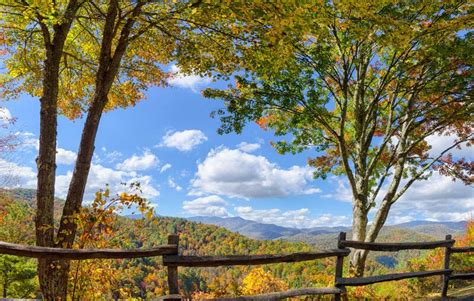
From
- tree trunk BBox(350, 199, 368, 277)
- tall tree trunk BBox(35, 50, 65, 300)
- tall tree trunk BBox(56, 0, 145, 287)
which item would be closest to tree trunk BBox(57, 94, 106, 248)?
tall tree trunk BBox(56, 0, 145, 287)

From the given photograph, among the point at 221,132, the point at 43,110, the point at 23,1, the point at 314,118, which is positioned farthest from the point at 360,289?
the point at 23,1

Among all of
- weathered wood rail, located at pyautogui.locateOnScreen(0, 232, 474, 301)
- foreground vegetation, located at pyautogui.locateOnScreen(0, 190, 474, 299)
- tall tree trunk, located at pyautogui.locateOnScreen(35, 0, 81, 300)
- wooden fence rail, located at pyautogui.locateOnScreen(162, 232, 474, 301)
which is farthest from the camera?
tall tree trunk, located at pyautogui.locateOnScreen(35, 0, 81, 300)

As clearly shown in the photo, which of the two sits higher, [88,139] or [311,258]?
[88,139]

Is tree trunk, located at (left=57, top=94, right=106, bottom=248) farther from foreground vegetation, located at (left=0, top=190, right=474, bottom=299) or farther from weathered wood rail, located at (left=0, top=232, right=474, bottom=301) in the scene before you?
weathered wood rail, located at (left=0, top=232, right=474, bottom=301)

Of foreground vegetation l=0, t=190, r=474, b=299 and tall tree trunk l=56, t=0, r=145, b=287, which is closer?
foreground vegetation l=0, t=190, r=474, b=299

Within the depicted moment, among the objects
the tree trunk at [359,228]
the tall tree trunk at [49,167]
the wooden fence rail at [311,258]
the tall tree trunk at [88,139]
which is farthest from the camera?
the tree trunk at [359,228]

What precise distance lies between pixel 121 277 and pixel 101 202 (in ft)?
5.85

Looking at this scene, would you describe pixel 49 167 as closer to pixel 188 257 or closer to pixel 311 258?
pixel 188 257

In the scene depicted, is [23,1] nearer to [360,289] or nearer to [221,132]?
[221,132]

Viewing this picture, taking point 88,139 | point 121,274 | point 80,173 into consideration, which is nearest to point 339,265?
point 121,274

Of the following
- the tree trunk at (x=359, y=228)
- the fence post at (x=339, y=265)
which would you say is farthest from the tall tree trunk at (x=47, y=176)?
the tree trunk at (x=359, y=228)

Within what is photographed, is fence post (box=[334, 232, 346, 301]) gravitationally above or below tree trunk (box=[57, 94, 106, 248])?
below

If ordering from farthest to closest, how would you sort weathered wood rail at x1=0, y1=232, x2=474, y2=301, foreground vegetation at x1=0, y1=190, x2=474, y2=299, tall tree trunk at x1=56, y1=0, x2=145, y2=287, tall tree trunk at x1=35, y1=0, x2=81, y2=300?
tall tree trunk at x1=56, y1=0, x2=145, y2=287 → tall tree trunk at x1=35, y1=0, x2=81, y2=300 → foreground vegetation at x1=0, y1=190, x2=474, y2=299 → weathered wood rail at x1=0, y1=232, x2=474, y2=301

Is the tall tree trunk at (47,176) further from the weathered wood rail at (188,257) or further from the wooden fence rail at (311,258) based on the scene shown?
the wooden fence rail at (311,258)
